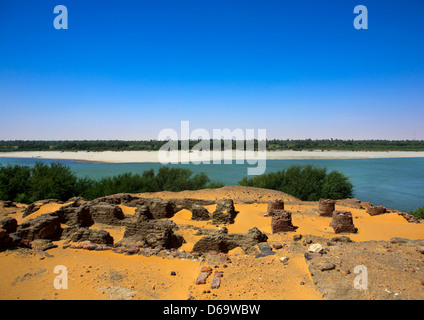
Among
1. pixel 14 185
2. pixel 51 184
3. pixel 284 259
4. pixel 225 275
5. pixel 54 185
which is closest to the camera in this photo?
pixel 225 275

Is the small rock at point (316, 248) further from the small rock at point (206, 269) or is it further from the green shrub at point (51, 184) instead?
the green shrub at point (51, 184)

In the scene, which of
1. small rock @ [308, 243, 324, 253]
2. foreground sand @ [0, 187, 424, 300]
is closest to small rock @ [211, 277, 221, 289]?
foreground sand @ [0, 187, 424, 300]

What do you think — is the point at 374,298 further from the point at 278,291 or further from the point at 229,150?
the point at 229,150

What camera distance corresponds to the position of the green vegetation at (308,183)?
21.4 metres

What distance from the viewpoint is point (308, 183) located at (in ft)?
71.6

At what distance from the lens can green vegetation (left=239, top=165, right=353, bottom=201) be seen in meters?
21.4

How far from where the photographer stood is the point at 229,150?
73.7m

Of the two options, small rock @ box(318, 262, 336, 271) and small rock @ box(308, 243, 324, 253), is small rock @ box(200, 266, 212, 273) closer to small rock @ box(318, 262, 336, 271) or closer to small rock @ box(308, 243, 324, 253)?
small rock @ box(318, 262, 336, 271)

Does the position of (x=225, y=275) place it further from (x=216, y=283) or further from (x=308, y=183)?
(x=308, y=183)

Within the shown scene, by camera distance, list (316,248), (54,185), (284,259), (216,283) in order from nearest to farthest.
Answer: (216,283), (284,259), (316,248), (54,185)

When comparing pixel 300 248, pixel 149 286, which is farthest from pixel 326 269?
pixel 149 286

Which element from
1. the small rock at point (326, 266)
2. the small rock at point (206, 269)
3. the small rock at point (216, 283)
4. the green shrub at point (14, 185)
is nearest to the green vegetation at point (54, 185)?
the green shrub at point (14, 185)

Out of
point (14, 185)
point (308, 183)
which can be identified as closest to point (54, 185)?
point (14, 185)
